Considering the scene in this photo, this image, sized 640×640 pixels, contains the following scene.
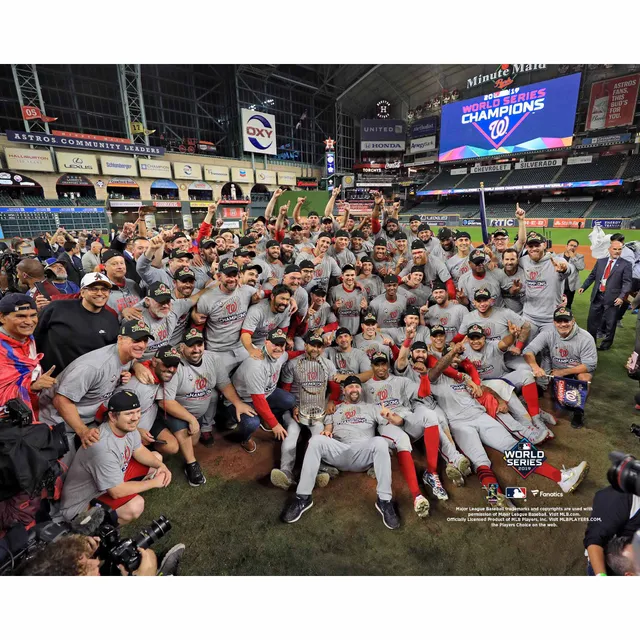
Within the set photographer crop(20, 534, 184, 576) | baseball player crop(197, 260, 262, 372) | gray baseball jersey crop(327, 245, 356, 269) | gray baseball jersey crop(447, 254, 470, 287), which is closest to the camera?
Result: photographer crop(20, 534, 184, 576)

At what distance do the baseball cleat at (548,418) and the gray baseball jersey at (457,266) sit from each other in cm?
280

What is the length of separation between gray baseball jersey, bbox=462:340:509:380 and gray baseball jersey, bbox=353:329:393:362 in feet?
3.55

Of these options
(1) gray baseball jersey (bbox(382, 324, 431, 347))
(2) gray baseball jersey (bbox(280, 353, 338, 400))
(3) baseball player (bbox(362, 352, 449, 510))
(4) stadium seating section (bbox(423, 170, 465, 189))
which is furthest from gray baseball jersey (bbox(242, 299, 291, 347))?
(4) stadium seating section (bbox(423, 170, 465, 189))

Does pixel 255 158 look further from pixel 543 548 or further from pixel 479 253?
pixel 543 548

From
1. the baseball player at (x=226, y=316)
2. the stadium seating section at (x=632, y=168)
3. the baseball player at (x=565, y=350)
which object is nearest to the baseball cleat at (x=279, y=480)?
the baseball player at (x=226, y=316)

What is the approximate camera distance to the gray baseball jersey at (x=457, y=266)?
20.5ft

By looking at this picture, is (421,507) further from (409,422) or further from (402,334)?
(402,334)

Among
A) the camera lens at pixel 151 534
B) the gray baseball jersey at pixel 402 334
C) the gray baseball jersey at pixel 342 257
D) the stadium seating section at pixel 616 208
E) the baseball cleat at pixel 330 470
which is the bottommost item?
the baseball cleat at pixel 330 470

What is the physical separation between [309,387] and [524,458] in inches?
91.2

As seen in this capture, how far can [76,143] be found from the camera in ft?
14.8

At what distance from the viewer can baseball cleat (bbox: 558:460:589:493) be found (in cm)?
279

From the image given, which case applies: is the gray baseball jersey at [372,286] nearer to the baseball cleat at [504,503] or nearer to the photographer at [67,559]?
the baseball cleat at [504,503]

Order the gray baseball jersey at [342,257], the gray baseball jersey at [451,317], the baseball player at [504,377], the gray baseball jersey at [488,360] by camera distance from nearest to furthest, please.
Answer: the baseball player at [504,377] < the gray baseball jersey at [488,360] < the gray baseball jersey at [451,317] < the gray baseball jersey at [342,257]

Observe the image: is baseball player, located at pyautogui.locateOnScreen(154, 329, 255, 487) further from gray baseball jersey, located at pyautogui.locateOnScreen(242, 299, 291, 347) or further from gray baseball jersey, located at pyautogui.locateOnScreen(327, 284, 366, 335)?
gray baseball jersey, located at pyautogui.locateOnScreen(327, 284, 366, 335)
